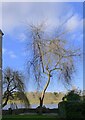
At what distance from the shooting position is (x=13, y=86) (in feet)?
135

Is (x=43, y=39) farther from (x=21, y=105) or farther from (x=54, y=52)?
(x=21, y=105)

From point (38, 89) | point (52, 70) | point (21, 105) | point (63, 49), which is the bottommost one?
point (21, 105)

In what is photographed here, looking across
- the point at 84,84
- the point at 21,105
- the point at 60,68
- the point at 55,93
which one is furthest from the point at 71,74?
the point at 21,105

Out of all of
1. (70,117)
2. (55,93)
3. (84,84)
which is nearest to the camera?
(70,117)

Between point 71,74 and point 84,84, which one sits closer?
point 84,84

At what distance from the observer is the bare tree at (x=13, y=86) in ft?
130

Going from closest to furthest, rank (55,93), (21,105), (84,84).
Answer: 1. (84,84)
2. (55,93)
3. (21,105)

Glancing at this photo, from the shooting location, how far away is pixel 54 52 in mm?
31203

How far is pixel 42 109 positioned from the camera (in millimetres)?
33281

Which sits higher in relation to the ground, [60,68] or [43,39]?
[43,39]

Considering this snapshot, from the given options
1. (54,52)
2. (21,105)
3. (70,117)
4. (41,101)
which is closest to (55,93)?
(41,101)

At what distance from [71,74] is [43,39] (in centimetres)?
467

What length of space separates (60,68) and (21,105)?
12.2 meters

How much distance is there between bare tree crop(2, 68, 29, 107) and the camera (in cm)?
3953
